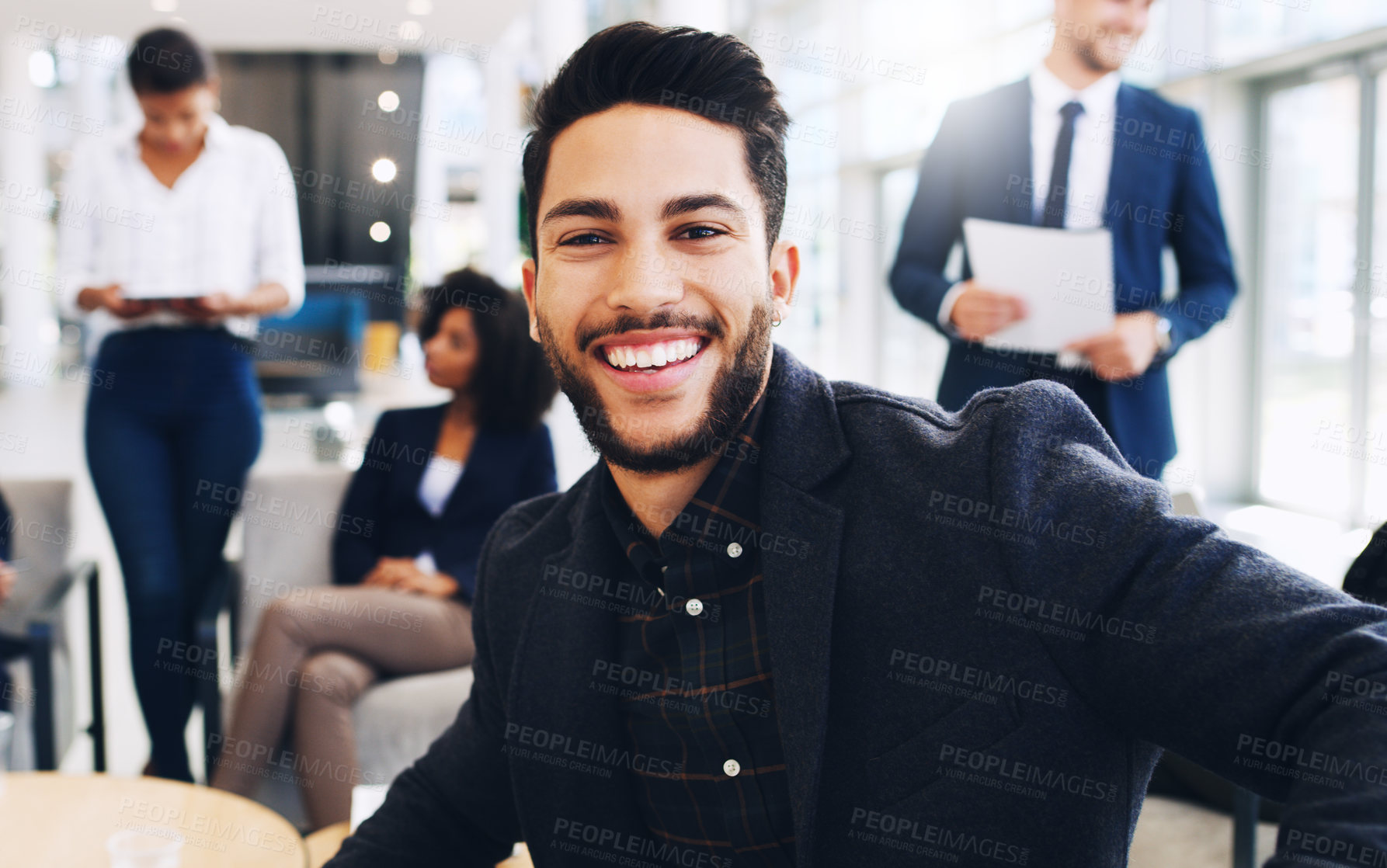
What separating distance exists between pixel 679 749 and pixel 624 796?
0.08 meters

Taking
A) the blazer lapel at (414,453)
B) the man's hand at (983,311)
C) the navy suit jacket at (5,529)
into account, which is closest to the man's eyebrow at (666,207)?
the man's hand at (983,311)

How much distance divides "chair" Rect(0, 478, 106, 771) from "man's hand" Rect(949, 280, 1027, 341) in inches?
82.4

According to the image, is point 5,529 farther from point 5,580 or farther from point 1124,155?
point 1124,155

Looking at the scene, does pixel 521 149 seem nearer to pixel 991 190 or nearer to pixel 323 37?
pixel 991 190

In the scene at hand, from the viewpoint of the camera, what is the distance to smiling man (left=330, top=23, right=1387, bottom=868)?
30.9 inches

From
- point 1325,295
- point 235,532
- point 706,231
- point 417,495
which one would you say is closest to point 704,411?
point 706,231

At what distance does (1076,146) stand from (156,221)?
218cm

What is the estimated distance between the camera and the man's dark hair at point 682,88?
1041 mm

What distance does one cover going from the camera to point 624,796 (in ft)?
3.47

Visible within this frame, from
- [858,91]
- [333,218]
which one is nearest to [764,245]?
[858,91]

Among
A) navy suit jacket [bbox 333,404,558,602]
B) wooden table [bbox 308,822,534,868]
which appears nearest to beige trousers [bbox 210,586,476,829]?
navy suit jacket [bbox 333,404,558,602]

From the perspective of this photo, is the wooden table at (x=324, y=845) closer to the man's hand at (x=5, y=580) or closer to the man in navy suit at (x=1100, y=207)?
the man's hand at (x=5, y=580)

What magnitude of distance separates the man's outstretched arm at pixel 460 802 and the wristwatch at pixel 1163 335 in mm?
1247

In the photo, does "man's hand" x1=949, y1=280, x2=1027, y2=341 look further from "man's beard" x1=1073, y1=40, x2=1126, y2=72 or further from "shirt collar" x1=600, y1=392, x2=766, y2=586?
"shirt collar" x1=600, y1=392, x2=766, y2=586
